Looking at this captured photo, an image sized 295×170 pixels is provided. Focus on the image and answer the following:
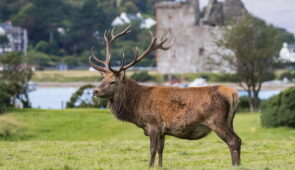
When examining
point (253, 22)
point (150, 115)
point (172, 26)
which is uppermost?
point (150, 115)

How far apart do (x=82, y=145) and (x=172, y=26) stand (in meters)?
74.7

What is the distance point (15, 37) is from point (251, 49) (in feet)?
283

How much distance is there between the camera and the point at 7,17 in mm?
146250

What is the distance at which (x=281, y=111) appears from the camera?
2950cm

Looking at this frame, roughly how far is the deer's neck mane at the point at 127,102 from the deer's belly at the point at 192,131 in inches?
34.7

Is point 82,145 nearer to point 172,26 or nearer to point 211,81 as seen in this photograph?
point 211,81

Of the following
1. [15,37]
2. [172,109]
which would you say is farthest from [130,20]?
[172,109]

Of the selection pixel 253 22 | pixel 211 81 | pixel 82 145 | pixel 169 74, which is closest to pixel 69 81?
pixel 169 74

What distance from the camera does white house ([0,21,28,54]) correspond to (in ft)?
423

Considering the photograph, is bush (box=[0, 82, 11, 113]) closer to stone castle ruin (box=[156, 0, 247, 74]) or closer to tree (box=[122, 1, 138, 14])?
stone castle ruin (box=[156, 0, 247, 74])

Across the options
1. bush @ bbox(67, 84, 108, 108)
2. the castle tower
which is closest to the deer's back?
bush @ bbox(67, 84, 108, 108)

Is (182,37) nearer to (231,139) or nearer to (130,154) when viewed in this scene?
(130,154)

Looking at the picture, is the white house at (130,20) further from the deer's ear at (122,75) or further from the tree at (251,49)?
the deer's ear at (122,75)

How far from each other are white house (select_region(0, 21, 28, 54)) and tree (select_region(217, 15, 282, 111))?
81.8m
